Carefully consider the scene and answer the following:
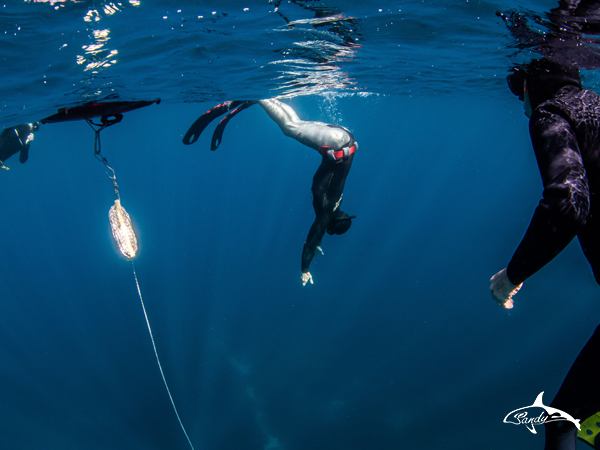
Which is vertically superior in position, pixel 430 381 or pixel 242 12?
pixel 242 12

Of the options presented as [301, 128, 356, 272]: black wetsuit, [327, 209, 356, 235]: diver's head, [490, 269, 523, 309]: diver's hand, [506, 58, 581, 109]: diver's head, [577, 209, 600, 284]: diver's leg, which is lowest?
[327, 209, 356, 235]: diver's head

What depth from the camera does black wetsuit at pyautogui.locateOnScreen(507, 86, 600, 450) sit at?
1.30 meters

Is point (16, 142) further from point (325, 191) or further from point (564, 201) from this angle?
point (564, 201)

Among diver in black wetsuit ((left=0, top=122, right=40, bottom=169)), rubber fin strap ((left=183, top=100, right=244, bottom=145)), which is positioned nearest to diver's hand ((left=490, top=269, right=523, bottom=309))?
rubber fin strap ((left=183, top=100, right=244, bottom=145))

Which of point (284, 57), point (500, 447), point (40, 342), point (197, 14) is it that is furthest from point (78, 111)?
point (40, 342)

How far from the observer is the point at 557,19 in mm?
4754

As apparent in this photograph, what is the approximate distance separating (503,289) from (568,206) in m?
0.59

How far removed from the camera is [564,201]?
50.1 inches

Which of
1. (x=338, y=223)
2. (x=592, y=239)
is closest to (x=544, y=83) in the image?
(x=592, y=239)

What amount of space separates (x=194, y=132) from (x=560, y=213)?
18.5 feet

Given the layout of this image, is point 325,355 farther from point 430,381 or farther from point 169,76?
point 169,76

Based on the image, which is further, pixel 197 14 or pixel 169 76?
pixel 169 76

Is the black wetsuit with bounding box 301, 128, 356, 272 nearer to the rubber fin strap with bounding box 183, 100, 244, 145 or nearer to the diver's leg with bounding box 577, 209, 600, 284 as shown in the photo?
the rubber fin strap with bounding box 183, 100, 244, 145

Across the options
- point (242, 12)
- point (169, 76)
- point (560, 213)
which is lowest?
point (560, 213)
